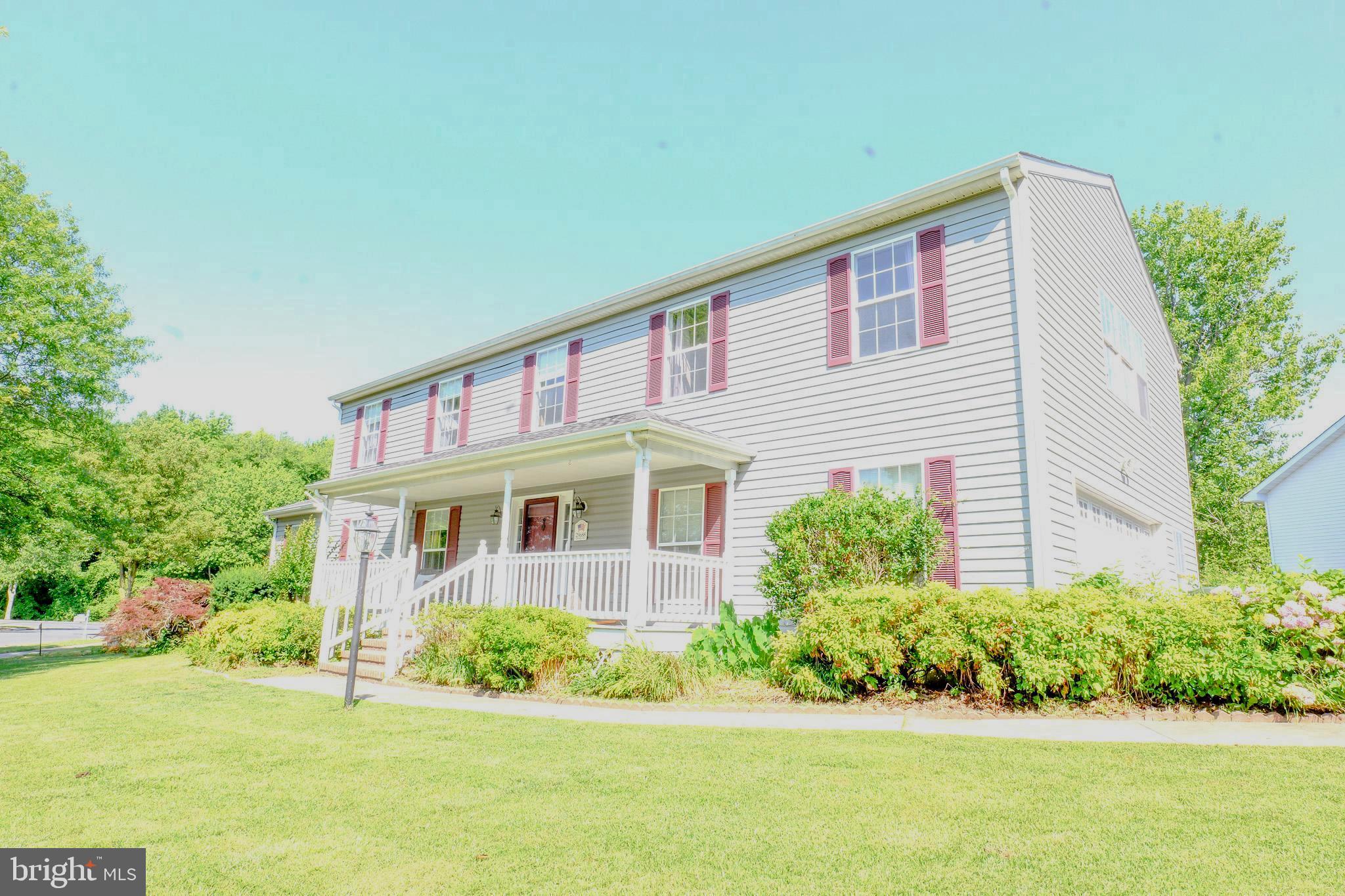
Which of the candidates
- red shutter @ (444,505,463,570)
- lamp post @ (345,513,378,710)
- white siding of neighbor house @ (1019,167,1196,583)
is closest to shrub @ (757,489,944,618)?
white siding of neighbor house @ (1019,167,1196,583)

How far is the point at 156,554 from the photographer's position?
90.4 ft

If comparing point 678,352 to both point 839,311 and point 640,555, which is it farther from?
point 640,555

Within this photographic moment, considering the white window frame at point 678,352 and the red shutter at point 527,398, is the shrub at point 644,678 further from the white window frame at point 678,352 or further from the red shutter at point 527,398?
the red shutter at point 527,398

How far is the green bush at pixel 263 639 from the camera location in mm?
11094

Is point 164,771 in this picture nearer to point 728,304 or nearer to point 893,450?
point 893,450

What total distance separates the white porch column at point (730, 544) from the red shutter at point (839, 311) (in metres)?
2.25

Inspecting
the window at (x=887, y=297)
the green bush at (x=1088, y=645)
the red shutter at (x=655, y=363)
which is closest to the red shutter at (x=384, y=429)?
the red shutter at (x=655, y=363)

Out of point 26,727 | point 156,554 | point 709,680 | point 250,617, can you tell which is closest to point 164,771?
point 26,727

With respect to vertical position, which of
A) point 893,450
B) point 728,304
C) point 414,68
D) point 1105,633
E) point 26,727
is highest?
point 414,68

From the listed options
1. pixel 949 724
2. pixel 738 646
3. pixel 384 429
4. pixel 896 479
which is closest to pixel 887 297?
pixel 896 479

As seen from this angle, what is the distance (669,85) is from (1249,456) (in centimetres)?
2236

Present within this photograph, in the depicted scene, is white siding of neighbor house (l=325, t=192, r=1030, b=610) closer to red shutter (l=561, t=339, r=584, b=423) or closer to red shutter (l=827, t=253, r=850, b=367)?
red shutter (l=827, t=253, r=850, b=367)

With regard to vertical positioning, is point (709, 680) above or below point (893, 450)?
below

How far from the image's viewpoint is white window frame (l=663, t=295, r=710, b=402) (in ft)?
38.8
